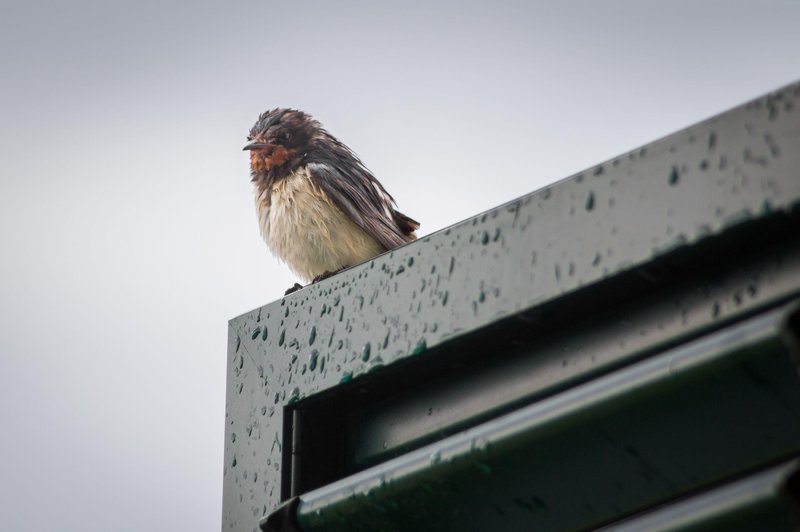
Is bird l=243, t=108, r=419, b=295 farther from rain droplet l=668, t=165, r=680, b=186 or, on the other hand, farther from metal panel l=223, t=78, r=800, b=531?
rain droplet l=668, t=165, r=680, b=186

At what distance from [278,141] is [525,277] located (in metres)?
5.58

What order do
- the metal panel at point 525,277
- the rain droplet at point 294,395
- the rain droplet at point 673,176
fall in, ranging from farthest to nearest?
the rain droplet at point 294,395
the rain droplet at point 673,176
the metal panel at point 525,277

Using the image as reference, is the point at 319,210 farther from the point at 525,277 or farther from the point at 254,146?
the point at 525,277

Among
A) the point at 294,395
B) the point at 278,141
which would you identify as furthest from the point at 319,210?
the point at 294,395

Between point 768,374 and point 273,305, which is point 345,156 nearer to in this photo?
point 273,305

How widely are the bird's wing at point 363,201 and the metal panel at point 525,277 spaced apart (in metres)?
3.85

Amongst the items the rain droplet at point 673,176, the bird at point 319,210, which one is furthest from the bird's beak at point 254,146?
the rain droplet at point 673,176

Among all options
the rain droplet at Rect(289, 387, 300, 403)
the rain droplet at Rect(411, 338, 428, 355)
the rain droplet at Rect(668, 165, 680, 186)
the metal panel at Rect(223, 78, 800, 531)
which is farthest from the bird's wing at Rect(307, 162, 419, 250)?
the rain droplet at Rect(668, 165, 680, 186)

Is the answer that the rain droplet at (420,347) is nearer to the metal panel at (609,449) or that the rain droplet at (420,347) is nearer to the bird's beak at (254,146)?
the metal panel at (609,449)

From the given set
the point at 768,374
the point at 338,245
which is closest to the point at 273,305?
the point at 768,374

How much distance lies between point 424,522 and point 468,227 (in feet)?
2.12

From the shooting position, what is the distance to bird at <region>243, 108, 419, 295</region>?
694 centimetres

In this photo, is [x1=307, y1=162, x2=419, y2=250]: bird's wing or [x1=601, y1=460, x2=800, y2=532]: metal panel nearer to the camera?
[x1=601, y1=460, x2=800, y2=532]: metal panel

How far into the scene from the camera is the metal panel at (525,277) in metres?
2.05
